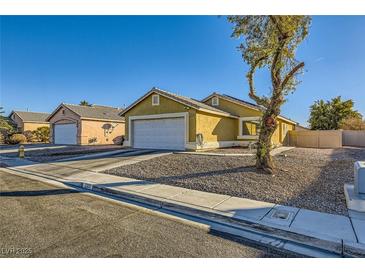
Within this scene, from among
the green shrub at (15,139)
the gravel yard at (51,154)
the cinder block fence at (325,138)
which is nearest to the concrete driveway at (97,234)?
the gravel yard at (51,154)

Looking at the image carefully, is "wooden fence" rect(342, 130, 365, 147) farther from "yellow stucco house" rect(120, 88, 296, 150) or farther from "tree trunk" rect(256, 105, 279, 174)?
"tree trunk" rect(256, 105, 279, 174)

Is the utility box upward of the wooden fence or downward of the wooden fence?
downward

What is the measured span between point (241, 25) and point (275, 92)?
9.50 feet

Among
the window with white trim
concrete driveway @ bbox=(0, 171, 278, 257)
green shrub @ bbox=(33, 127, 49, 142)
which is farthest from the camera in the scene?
green shrub @ bbox=(33, 127, 49, 142)

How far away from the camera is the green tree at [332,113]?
95.2 feet

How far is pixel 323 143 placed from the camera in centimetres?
2002

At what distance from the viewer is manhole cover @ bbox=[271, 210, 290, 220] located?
14.8 ft

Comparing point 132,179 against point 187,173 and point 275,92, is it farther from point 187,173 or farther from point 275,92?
point 275,92

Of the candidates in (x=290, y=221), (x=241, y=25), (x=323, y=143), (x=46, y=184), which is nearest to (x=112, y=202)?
(x=46, y=184)

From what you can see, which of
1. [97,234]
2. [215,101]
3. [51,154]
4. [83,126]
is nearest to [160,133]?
[215,101]

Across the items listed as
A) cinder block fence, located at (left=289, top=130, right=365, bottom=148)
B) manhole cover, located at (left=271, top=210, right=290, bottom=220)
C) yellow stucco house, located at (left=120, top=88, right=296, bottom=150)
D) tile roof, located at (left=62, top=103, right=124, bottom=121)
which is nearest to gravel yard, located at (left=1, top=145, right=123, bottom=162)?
yellow stucco house, located at (left=120, top=88, right=296, bottom=150)

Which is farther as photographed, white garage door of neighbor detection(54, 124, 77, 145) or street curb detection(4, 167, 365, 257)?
white garage door of neighbor detection(54, 124, 77, 145)

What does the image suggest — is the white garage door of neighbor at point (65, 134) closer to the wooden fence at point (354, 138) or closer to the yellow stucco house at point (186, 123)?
the yellow stucco house at point (186, 123)

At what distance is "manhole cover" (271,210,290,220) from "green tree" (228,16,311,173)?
3003 millimetres
